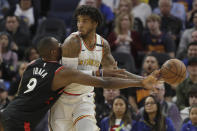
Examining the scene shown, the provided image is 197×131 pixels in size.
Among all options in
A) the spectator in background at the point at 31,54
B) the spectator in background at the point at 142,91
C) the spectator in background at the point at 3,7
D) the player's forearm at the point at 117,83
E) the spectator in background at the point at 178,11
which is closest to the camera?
the player's forearm at the point at 117,83

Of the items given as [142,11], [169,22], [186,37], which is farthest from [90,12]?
[142,11]

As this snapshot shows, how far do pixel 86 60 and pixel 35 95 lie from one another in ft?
3.04

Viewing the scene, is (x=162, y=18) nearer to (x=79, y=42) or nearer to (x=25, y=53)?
(x=25, y=53)

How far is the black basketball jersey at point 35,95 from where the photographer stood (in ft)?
18.9

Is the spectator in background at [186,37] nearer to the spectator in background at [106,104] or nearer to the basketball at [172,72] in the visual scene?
the spectator in background at [106,104]

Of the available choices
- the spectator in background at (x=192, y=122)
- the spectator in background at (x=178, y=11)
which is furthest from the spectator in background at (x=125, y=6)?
the spectator in background at (x=192, y=122)

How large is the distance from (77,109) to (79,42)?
0.92 meters

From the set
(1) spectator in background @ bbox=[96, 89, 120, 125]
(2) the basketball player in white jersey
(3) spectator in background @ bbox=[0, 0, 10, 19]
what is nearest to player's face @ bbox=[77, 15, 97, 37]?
(2) the basketball player in white jersey

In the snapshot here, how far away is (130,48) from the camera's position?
36.0 ft

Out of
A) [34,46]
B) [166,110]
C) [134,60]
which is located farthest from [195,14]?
[34,46]

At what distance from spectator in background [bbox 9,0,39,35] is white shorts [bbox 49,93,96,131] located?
6.65 metres

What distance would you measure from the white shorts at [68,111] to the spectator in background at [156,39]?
507cm

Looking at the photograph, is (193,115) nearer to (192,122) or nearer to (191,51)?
(192,122)

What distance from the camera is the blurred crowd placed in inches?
334
